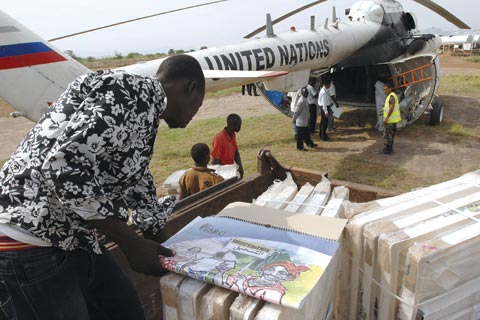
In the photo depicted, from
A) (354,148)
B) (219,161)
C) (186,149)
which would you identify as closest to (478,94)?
(354,148)

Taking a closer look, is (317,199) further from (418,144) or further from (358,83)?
(358,83)

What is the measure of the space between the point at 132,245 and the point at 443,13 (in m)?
9.37

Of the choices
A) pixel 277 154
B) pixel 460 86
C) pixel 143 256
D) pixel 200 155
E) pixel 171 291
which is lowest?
pixel 277 154

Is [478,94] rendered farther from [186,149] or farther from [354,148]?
[186,149]

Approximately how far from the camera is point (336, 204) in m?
2.44

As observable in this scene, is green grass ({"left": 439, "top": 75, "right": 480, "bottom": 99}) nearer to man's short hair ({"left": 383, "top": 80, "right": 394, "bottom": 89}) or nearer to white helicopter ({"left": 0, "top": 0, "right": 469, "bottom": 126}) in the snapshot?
white helicopter ({"left": 0, "top": 0, "right": 469, "bottom": 126})

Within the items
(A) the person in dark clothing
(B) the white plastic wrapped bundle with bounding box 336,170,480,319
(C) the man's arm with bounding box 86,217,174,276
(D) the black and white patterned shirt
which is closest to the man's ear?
(A) the person in dark clothing

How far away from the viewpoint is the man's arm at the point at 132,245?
4.53 ft

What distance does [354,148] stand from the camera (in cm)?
843

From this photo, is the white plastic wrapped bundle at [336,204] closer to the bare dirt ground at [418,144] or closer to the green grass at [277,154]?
the green grass at [277,154]

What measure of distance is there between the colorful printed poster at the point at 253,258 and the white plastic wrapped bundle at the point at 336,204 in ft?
1.72

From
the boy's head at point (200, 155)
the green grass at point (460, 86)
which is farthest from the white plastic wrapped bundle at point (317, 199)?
the green grass at point (460, 86)

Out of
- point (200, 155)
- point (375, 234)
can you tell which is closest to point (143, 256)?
point (375, 234)

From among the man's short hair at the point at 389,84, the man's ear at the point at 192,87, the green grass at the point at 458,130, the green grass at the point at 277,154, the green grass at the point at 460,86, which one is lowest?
the green grass at the point at 277,154
